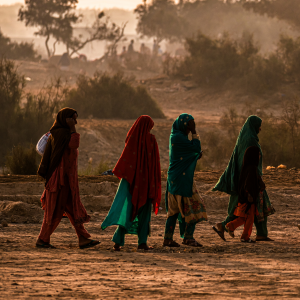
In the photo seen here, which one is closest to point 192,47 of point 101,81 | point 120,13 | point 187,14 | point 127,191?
point 101,81

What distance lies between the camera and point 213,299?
342cm

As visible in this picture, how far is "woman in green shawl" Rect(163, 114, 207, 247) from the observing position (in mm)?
5168

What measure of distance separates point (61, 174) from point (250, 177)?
1968 millimetres

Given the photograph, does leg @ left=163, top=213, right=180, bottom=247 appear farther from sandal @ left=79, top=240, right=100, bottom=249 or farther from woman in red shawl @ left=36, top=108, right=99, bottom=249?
woman in red shawl @ left=36, top=108, right=99, bottom=249

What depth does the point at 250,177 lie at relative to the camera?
17.9 feet

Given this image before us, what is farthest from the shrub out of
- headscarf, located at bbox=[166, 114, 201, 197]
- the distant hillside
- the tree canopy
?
the distant hillside

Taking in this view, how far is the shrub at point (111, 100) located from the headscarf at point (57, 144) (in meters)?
14.7

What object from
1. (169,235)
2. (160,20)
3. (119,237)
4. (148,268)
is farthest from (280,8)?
(148,268)

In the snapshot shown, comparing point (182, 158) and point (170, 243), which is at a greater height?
point (182, 158)

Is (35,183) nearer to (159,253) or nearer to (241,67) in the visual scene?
(159,253)

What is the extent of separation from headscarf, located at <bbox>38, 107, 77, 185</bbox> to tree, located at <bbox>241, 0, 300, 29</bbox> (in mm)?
32606

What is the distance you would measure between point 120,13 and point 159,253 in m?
171

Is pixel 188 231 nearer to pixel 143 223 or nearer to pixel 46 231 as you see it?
pixel 143 223

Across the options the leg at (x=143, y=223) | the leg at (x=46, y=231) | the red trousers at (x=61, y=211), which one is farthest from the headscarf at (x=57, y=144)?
the leg at (x=143, y=223)
